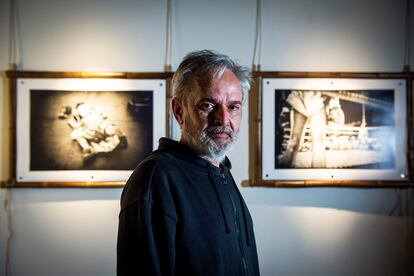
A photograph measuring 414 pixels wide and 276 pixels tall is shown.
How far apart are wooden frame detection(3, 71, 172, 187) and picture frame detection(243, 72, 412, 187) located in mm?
498

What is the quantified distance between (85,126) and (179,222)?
3.12 ft

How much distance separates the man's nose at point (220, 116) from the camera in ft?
2.92

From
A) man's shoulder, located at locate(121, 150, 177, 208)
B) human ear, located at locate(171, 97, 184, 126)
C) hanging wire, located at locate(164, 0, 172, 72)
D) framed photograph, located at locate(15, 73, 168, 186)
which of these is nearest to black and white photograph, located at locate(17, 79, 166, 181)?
framed photograph, located at locate(15, 73, 168, 186)

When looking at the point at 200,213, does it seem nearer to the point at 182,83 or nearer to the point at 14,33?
the point at 182,83

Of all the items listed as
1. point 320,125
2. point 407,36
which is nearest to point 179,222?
point 320,125

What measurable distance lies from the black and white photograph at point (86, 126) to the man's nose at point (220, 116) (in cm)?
70

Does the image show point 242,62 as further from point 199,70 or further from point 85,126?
point 85,126

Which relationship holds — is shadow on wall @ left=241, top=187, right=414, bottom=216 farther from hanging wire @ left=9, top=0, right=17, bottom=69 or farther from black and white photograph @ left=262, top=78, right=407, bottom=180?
hanging wire @ left=9, top=0, right=17, bottom=69

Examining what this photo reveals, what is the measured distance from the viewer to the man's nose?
89cm

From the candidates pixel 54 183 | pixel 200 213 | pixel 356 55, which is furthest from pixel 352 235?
pixel 54 183

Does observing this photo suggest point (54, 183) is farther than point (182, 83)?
Yes

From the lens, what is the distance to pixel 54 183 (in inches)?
60.2

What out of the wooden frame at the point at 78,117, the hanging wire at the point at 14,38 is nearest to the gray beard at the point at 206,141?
the wooden frame at the point at 78,117

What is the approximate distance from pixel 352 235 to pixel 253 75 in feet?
3.14
